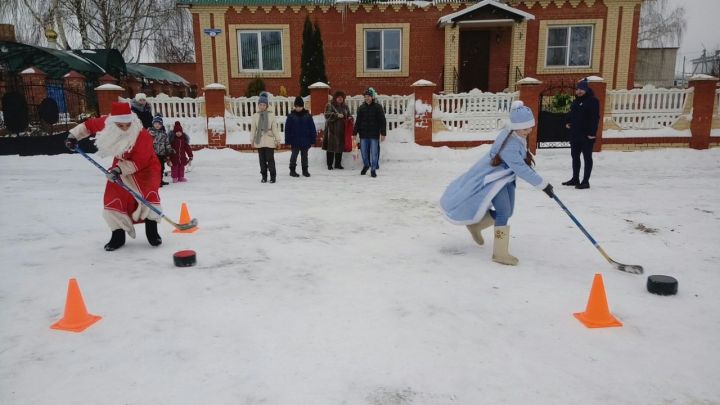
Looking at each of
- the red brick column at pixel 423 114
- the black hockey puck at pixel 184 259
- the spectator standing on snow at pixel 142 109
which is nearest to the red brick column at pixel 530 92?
the red brick column at pixel 423 114

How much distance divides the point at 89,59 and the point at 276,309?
2031 cm

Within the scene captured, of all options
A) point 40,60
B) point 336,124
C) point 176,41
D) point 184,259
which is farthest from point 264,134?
point 176,41

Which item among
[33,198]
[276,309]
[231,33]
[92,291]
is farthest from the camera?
[231,33]

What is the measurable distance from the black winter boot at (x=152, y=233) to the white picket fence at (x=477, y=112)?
8704mm

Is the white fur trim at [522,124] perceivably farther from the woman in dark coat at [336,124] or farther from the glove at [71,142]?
the woman in dark coat at [336,124]

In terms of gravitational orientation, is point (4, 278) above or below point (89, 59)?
below

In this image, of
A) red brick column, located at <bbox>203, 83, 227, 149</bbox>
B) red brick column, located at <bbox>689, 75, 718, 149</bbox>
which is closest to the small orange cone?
red brick column, located at <bbox>203, 83, 227, 149</bbox>

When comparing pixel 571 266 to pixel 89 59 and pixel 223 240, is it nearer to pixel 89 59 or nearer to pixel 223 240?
pixel 223 240

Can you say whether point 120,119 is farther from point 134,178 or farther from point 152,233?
point 152,233

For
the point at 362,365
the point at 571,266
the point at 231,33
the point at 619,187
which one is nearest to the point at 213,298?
the point at 362,365

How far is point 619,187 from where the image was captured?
888 cm

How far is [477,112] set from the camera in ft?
41.5

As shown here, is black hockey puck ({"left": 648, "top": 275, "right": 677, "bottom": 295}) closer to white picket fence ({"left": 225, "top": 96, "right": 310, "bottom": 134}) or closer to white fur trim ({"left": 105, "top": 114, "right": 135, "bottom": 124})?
white fur trim ({"left": 105, "top": 114, "right": 135, "bottom": 124})

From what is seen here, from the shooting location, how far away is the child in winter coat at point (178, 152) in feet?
31.1
